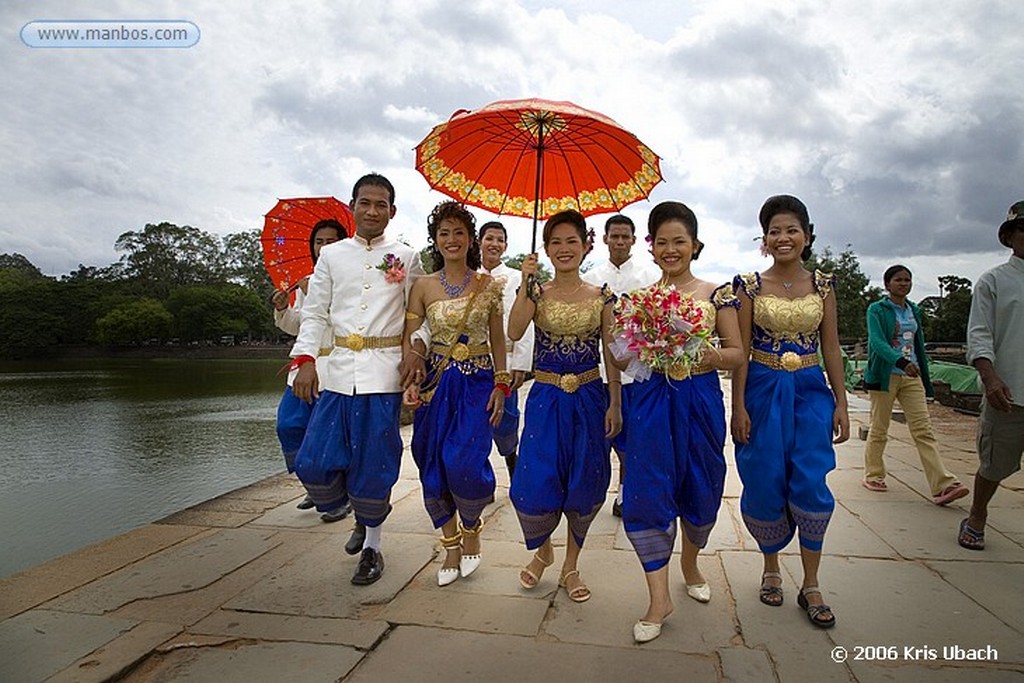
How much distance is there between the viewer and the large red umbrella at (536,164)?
3078mm

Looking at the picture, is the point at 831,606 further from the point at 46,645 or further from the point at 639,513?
the point at 46,645

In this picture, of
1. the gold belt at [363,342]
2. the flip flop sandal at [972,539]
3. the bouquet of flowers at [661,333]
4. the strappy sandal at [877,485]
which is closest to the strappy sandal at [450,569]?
the gold belt at [363,342]

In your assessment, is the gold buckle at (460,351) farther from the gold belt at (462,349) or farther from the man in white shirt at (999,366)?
the man in white shirt at (999,366)

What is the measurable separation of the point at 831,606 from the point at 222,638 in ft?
8.53

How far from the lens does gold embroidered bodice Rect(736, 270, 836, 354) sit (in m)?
2.72

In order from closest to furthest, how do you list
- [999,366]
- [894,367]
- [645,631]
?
[645,631] < [999,366] < [894,367]

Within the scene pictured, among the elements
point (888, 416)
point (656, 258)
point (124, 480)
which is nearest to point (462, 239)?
point (656, 258)

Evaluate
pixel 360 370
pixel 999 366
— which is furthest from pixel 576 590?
pixel 999 366

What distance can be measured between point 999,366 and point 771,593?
1.96 meters

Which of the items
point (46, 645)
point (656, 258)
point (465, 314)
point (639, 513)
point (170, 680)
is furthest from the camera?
point (465, 314)

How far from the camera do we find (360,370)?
3092mm

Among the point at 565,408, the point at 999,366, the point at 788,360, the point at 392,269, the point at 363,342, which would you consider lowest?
the point at 565,408

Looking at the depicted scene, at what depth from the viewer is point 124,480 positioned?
7816 mm

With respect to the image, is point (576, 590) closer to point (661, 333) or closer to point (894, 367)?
point (661, 333)
